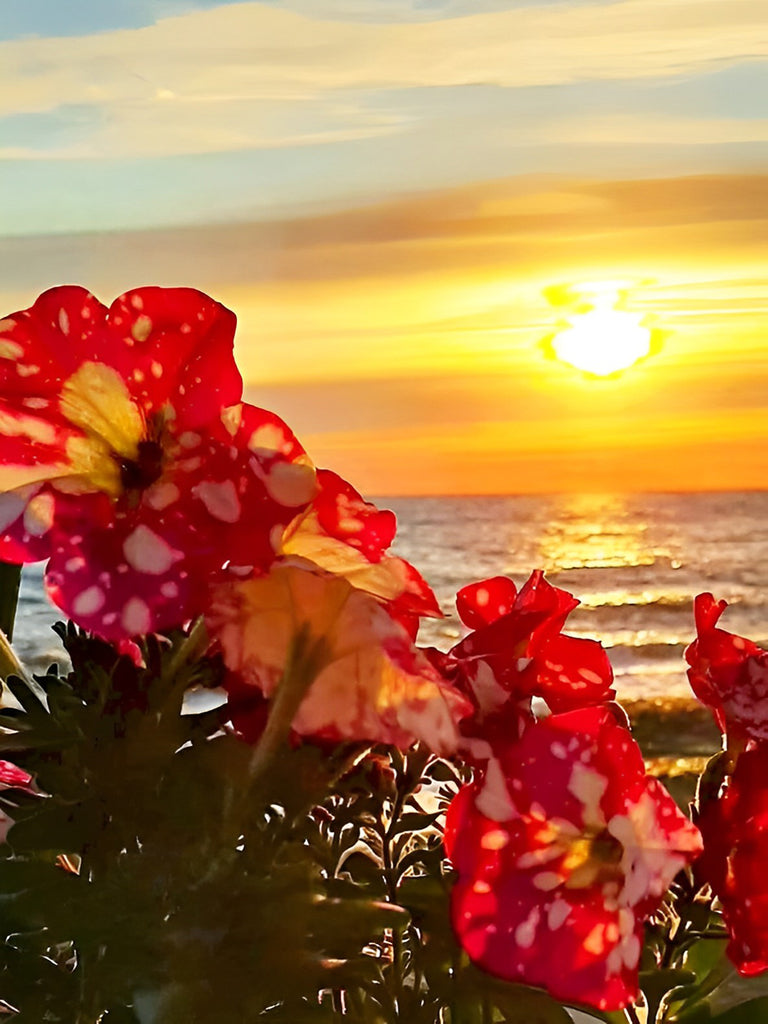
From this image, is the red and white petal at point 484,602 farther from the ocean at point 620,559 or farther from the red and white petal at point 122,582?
the ocean at point 620,559

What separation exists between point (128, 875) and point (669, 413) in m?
2.85

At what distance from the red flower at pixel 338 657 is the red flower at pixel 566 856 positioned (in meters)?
0.03

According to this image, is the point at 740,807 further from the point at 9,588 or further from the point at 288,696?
the point at 9,588

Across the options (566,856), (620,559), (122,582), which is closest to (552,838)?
(566,856)

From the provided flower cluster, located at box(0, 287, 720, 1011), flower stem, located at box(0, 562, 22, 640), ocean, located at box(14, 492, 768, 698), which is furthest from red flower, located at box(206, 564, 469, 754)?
ocean, located at box(14, 492, 768, 698)

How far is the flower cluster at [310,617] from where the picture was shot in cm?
27

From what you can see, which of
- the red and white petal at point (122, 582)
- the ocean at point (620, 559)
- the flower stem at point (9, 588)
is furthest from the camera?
the ocean at point (620, 559)

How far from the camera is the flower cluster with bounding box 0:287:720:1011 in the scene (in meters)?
0.27

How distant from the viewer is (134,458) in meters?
0.30

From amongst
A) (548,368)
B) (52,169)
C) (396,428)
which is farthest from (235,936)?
(396,428)

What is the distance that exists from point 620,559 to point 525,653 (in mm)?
6676

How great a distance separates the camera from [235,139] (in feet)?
5.33

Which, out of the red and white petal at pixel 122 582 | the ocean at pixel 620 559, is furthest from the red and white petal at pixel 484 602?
the ocean at pixel 620 559

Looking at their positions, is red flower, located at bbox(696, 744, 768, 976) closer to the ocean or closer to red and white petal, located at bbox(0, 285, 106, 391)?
red and white petal, located at bbox(0, 285, 106, 391)
